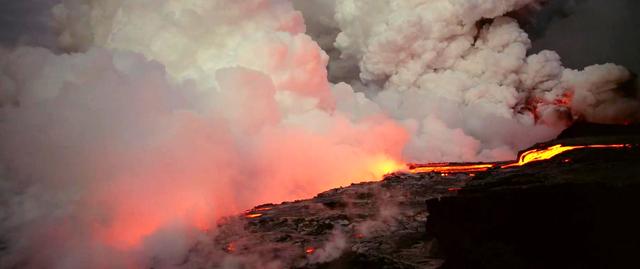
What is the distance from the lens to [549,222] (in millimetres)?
9367

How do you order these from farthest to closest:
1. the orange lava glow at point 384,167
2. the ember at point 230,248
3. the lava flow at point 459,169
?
the orange lava glow at point 384,167
the lava flow at point 459,169
the ember at point 230,248

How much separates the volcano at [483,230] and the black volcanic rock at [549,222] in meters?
0.02

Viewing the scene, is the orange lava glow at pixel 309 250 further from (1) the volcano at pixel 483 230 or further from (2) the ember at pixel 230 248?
(2) the ember at pixel 230 248

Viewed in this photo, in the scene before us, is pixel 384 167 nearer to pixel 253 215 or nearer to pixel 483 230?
pixel 253 215

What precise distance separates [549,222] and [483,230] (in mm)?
1588

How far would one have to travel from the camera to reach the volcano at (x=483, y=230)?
8891mm

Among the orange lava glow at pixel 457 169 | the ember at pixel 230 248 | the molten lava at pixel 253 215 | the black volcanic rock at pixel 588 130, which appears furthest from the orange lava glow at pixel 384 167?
the black volcanic rock at pixel 588 130

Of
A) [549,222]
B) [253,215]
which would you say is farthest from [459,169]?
[549,222]

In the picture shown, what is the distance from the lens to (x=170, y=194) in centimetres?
2111

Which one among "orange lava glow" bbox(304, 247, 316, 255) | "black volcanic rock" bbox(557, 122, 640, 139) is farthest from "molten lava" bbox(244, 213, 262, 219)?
"black volcanic rock" bbox(557, 122, 640, 139)

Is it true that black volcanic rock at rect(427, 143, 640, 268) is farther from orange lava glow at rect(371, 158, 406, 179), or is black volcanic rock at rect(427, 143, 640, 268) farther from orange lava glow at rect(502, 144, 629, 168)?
orange lava glow at rect(371, 158, 406, 179)

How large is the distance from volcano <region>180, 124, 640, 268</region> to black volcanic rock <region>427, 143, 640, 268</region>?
0.02m

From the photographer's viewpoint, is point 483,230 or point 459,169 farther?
point 459,169

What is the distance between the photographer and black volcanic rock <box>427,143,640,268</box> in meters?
8.70
